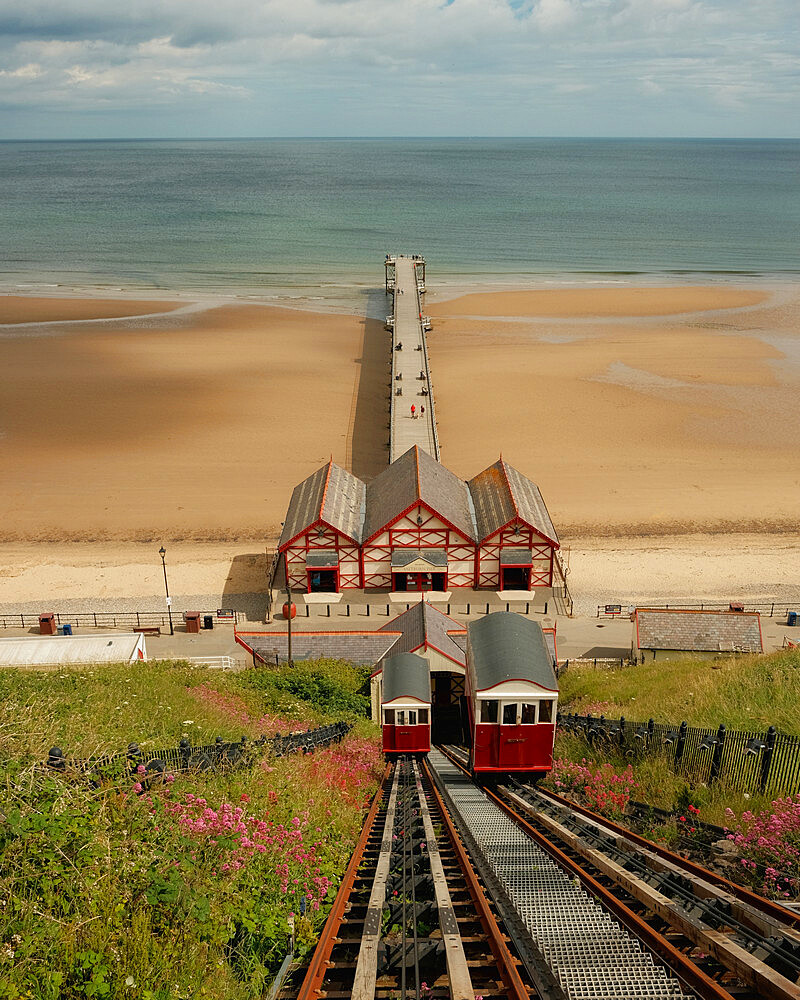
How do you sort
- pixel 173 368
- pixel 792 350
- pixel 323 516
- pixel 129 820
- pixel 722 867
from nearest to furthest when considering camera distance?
pixel 129 820 < pixel 722 867 < pixel 323 516 < pixel 173 368 < pixel 792 350

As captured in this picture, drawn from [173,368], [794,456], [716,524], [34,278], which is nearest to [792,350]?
[794,456]

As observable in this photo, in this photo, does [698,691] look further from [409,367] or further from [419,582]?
[409,367]

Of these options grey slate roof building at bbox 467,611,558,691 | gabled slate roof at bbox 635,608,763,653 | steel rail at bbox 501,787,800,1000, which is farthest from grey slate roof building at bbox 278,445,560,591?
steel rail at bbox 501,787,800,1000

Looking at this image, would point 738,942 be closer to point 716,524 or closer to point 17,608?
point 17,608

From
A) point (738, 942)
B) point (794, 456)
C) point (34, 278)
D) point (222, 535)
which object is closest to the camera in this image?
point (738, 942)

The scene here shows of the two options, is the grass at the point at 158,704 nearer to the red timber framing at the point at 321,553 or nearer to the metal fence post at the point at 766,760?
the red timber framing at the point at 321,553

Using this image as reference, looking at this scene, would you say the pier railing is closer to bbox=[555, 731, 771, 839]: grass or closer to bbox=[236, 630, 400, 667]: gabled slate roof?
bbox=[236, 630, 400, 667]: gabled slate roof
